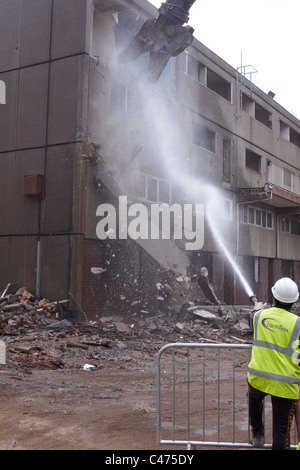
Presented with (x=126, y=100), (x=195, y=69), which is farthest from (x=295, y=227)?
(x=126, y=100)

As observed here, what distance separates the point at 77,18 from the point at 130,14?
2.09 m

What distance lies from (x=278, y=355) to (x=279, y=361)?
0.05 meters

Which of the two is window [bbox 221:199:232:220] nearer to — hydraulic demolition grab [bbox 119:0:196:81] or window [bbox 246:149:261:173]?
window [bbox 246:149:261:173]

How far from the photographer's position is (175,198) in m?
16.5

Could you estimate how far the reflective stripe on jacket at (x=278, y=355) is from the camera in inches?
151

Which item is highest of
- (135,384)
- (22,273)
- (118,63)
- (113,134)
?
(118,63)

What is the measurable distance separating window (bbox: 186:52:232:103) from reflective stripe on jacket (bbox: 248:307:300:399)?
16.0 meters

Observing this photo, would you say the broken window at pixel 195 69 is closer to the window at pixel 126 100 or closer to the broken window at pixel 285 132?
the window at pixel 126 100

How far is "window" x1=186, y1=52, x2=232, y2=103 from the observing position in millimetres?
18623

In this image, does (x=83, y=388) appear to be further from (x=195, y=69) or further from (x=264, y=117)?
(x=264, y=117)

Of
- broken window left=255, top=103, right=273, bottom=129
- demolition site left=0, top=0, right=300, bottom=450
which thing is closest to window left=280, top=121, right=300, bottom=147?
broken window left=255, top=103, right=273, bottom=129
